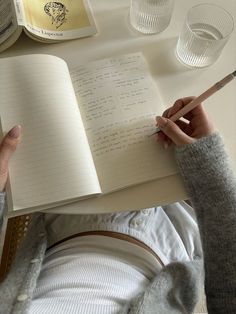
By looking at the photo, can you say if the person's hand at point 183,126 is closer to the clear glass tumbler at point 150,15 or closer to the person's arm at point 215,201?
the person's arm at point 215,201

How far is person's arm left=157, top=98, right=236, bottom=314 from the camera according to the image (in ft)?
1.87

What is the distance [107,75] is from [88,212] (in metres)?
0.25

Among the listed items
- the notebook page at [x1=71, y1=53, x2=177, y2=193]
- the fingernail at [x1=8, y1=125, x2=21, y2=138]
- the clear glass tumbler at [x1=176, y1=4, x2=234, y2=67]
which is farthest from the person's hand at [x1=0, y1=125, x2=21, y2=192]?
the clear glass tumbler at [x1=176, y1=4, x2=234, y2=67]

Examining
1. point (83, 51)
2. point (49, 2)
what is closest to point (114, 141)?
point (83, 51)

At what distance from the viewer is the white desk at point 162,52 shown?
67 centimetres

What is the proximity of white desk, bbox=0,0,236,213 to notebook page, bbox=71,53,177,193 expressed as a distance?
0.03 metres

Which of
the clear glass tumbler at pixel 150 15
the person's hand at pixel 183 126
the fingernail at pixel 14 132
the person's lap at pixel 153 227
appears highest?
the clear glass tumbler at pixel 150 15

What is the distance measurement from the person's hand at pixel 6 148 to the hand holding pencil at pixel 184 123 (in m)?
0.21

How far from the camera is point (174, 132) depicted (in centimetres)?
59

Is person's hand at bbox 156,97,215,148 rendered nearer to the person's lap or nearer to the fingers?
the fingers

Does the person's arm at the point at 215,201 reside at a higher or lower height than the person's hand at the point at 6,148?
lower

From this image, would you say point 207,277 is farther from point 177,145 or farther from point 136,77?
point 136,77

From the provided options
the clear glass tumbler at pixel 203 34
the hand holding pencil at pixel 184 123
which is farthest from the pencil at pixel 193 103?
the clear glass tumbler at pixel 203 34

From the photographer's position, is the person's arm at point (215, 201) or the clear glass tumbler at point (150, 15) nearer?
the person's arm at point (215, 201)
